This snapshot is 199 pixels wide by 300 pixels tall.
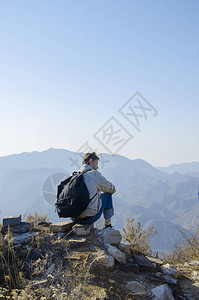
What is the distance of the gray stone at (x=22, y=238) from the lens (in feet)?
14.2

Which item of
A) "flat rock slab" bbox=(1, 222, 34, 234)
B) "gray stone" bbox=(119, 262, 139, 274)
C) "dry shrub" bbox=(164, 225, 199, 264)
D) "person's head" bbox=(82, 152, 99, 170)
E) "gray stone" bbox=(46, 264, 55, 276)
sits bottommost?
"dry shrub" bbox=(164, 225, 199, 264)

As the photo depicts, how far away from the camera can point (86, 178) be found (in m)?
4.58

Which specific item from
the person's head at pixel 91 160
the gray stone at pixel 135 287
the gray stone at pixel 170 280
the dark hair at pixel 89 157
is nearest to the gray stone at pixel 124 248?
the gray stone at pixel 170 280

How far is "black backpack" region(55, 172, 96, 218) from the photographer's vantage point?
14.5 ft

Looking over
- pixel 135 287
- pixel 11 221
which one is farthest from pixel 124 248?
pixel 11 221

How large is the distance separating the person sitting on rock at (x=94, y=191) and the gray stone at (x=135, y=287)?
140cm

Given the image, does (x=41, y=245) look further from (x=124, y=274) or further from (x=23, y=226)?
(x=124, y=274)

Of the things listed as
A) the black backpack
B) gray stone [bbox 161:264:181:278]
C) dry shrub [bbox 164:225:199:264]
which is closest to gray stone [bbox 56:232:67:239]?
the black backpack

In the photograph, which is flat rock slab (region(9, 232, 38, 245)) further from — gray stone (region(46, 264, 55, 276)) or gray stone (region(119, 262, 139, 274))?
gray stone (region(119, 262, 139, 274))

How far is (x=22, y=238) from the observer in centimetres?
444

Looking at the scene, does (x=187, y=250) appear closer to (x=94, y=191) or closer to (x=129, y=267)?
(x=129, y=267)

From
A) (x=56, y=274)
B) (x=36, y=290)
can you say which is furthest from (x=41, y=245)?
(x=36, y=290)

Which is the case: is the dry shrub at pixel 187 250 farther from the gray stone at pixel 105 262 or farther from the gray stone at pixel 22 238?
the gray stone at pixel 22 238

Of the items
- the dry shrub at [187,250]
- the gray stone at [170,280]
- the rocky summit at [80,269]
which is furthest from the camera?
the dry shrub at [187,250]
